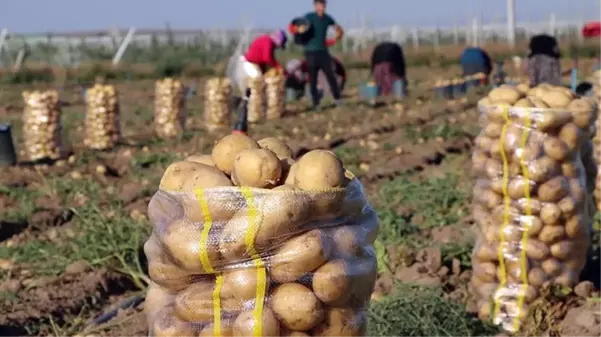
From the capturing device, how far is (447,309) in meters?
4.14

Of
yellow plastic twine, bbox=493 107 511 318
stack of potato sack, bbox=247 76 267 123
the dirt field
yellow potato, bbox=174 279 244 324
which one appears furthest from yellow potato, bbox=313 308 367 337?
stack of potato sack, bbox=247 76 267 123

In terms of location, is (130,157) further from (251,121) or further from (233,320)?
(233,320)

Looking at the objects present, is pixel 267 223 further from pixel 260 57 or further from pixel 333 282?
pixel 260 57

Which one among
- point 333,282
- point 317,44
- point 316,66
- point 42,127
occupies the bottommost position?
point 316,66

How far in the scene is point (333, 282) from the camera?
2.62 m

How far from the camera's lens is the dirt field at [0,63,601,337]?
14.4 feet

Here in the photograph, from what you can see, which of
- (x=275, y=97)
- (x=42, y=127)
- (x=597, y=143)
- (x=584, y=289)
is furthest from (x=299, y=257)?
(x=275, y=97)

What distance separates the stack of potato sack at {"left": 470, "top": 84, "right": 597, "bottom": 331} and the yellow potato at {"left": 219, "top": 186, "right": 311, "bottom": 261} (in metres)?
2.09

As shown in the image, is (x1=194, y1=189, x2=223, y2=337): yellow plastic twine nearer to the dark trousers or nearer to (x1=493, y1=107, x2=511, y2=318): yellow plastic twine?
(x1=493, y1=107, x2=511, y2=318): yellow plastic twine

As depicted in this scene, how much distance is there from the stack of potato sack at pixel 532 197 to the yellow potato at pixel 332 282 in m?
2.00

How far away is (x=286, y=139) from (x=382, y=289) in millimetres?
6972

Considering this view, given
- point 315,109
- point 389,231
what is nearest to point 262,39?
point 315,109

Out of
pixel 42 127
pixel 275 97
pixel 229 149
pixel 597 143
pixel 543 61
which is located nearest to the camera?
pixel 229 149

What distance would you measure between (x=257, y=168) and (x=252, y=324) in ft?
1.26
